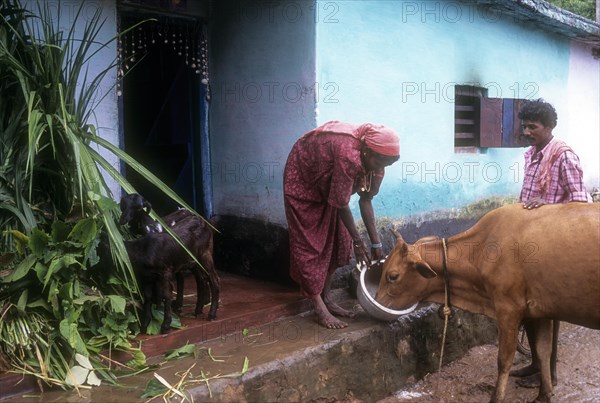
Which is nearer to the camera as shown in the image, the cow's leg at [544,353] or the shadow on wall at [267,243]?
the cow's leg at [544,353]

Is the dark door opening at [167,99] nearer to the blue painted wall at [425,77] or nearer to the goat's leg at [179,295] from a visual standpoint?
the blue painted wall at [425,77]

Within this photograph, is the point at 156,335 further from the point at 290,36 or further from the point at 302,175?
the point at 290,36

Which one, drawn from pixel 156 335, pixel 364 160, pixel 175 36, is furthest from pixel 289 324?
pixel 175 36

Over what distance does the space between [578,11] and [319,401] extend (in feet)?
53.3

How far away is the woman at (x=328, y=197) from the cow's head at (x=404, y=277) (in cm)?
A: 38

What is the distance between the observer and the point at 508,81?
8.37 metres

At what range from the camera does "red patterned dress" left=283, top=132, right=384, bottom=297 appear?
4594 millimetres

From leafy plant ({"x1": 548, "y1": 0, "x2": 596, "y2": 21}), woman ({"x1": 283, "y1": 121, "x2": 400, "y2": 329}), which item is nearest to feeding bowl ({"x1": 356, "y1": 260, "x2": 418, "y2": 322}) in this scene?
woman ({"x1": 283, "y1": 121, "x2": 400, "y2": 329})

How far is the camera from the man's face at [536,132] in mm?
4469

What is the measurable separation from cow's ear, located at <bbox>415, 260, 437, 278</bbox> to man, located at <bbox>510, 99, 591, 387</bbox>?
87cm

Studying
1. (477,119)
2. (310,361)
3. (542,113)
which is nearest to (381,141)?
(542,113)

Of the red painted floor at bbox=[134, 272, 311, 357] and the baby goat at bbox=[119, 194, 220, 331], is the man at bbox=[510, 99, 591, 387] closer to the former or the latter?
the red painted floor at bbox=[134, 272, 311, 357]

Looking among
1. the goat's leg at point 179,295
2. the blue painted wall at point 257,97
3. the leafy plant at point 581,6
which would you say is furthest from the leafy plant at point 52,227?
the leafy plant at point 581,6

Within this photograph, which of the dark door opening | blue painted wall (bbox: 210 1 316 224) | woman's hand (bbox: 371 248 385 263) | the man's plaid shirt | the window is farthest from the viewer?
the window
